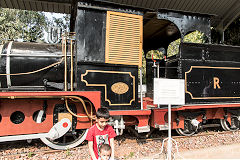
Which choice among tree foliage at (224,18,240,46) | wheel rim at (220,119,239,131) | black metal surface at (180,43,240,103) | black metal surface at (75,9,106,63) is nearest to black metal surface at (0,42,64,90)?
black metal surface at (75,9,106,63)

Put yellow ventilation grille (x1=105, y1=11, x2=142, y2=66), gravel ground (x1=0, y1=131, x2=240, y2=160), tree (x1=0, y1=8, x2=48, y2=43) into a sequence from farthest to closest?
1. tree (x1=0, y1=8, x2=48, y2=43)
2. yellow ventilation grille (x1=105, y1=11, x2=142, y2=66)
3. gravel ground (x1=0, y1=131, x2=240, y2=160)

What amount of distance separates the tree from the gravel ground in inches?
468

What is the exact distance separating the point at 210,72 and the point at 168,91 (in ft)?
6.93

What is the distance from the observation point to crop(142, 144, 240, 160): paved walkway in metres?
3.51

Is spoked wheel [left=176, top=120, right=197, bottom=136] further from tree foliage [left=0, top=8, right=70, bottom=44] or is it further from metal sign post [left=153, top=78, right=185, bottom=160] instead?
tree foliage [left=0, top=8, right=70, bottom=44]

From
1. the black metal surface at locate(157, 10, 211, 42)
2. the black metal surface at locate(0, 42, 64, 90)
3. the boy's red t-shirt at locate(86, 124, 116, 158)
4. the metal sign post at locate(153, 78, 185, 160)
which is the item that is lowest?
the boy's red t-shirt at locate(86, 124, 116, 158)

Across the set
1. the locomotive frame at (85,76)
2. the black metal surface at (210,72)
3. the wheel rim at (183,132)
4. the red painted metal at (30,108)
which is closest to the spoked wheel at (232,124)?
the black metal surface at (210,72)

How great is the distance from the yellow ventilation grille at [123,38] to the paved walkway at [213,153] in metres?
2.11

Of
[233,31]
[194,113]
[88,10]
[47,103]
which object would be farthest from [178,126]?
[233,31]

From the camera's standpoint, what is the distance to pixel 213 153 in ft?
12.2

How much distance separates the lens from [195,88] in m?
4.53

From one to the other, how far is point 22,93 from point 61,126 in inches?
39.0

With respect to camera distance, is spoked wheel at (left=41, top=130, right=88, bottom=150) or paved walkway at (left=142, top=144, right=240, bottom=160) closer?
paved walkway at (left=142, top=144, right=240, bottom=160)

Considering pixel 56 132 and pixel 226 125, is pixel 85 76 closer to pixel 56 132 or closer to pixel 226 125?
pixel 56 132
